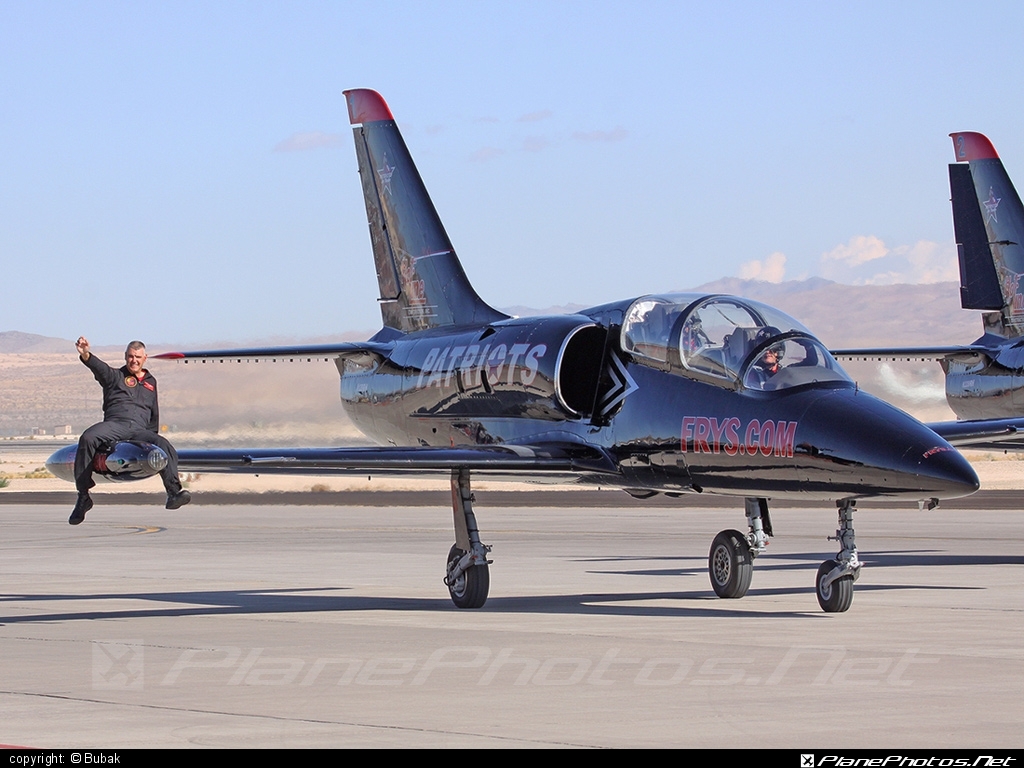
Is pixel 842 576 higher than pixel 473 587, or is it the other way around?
pixel 842 576

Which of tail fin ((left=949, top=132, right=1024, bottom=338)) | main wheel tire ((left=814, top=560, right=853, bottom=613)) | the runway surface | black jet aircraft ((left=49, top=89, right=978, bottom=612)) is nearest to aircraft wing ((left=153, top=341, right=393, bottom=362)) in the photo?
black jet aircraft ((left=49, top=89, right=978, bottom=612))

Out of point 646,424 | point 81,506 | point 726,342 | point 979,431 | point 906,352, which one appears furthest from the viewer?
point 906,352

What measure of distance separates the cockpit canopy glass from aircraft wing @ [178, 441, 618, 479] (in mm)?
1302

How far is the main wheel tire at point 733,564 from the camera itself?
16.7 meters

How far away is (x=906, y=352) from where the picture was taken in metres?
27.5

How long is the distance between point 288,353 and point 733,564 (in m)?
6.44

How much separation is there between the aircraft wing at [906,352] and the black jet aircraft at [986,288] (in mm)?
20

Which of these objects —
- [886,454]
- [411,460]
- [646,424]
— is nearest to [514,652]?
[886,454]

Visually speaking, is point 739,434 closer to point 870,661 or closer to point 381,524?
point 870,661

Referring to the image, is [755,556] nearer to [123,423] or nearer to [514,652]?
[514,652]

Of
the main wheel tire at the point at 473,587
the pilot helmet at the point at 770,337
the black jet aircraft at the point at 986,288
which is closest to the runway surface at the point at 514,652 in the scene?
the main wheel tire at the point at 473,587

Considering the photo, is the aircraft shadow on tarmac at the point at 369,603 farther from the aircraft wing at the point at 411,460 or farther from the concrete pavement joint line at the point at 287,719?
the concrete pavement joint line at the point at 287,719

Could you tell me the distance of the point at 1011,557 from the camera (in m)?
23.7
